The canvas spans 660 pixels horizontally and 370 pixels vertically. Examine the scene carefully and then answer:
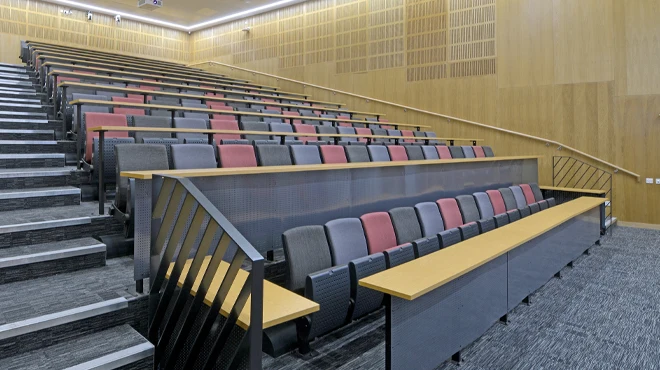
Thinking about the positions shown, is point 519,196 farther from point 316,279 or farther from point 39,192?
point 39,192

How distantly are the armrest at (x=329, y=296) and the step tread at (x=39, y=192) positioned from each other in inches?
22.1

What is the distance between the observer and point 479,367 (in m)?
0.60

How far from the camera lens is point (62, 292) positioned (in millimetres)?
566

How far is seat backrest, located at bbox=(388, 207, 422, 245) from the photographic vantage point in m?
0.82

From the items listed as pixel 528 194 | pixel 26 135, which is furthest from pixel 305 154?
pixel 528 194

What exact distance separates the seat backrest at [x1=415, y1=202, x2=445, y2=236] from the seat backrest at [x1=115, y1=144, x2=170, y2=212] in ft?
1.73

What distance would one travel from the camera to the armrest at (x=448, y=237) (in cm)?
81

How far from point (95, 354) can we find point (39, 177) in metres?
0.54

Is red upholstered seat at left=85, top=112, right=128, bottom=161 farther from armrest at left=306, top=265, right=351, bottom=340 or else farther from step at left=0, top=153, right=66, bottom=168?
armrest at left=306, top=265, right=351, bottom=340

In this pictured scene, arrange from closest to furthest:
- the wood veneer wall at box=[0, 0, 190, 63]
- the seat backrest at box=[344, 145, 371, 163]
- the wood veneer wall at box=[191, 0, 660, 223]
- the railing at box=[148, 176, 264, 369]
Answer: the railing at box=[148, 176, 264, 369] < the seat backrest at box=[344, 145, 371, 163] < the wood veneer wall at box=[191, 0, 660, 223] < the wood veneer wall at box=[0, 0, 190, 63]

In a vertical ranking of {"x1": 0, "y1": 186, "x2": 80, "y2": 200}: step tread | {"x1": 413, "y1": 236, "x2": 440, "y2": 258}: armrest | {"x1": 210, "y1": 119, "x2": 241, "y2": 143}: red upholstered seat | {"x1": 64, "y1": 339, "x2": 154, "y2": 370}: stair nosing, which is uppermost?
{"x1": 210, "y1": 119, "x2": 241, "y2": 143}: red upholstered seat

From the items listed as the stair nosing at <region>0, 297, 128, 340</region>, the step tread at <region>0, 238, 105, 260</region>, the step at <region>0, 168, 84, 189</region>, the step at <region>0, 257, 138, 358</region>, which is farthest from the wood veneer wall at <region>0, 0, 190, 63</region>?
the stair nosing at <region>0, 297, 128, 340</region>

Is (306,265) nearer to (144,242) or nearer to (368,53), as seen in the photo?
(144,242)

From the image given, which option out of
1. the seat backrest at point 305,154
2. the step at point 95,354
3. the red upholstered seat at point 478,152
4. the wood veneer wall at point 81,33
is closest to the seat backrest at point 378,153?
the seat backrest at point 305,154
